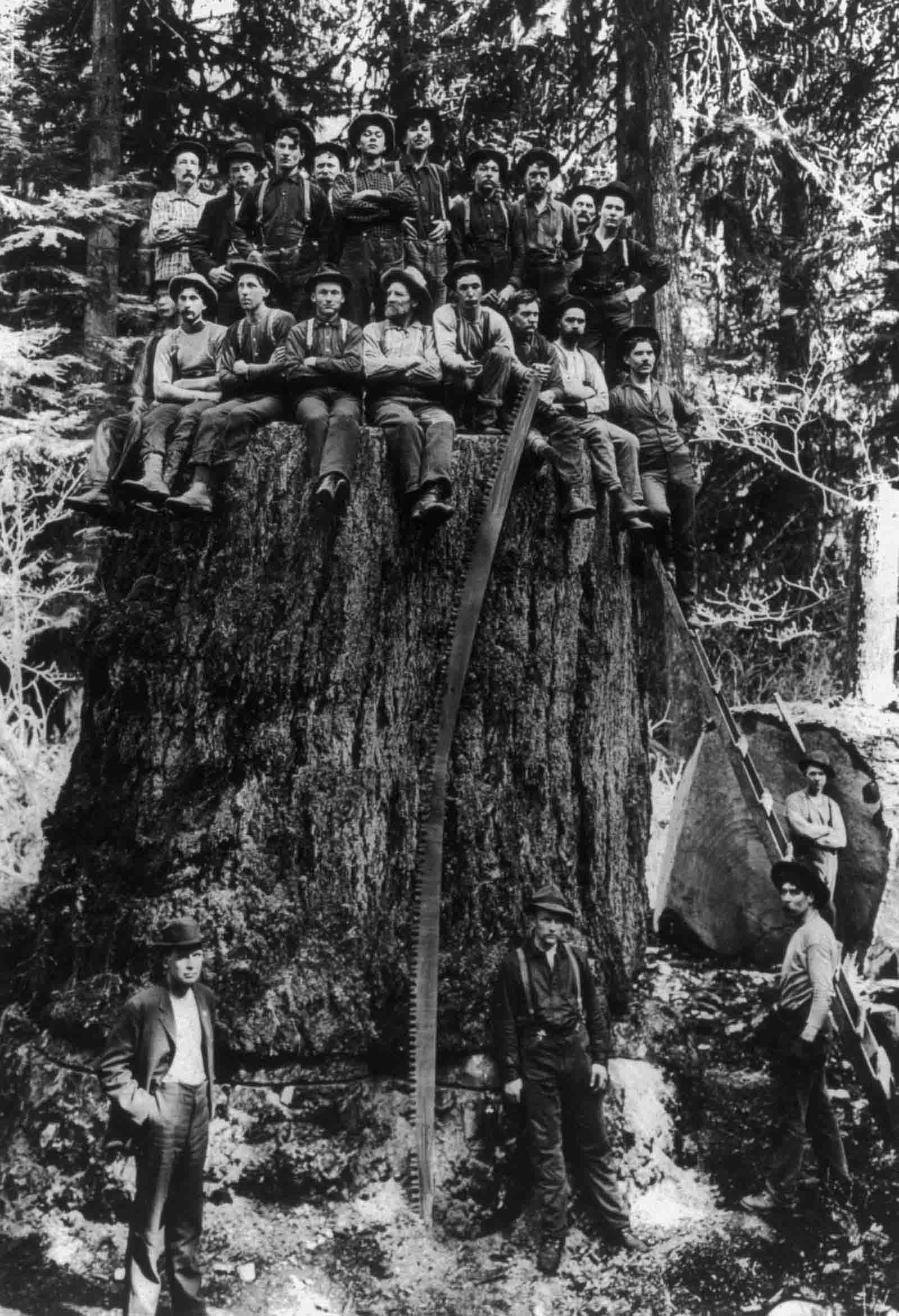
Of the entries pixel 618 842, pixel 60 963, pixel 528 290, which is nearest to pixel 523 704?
pixel 618 842

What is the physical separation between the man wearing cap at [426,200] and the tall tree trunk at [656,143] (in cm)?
265

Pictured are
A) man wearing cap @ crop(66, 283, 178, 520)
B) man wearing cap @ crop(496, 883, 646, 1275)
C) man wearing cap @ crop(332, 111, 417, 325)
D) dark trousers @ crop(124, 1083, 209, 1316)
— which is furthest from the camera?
man wearing cap @ crop(332, 111, 417, 325)

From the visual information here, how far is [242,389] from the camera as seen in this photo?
473 centimetres

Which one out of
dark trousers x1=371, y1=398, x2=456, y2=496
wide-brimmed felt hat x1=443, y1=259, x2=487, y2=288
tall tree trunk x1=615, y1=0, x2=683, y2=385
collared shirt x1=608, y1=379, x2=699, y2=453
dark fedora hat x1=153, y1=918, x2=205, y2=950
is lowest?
dark fedora hat x1=153, y1=918, x2=205, y2=950

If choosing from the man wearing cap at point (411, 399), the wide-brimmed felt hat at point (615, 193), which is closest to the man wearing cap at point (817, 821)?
the man wearing cap at point (411, 399)

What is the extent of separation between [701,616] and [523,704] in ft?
20.9

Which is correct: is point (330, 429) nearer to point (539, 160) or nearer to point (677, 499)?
point (677, 499)

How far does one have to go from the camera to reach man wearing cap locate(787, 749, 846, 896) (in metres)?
4.95

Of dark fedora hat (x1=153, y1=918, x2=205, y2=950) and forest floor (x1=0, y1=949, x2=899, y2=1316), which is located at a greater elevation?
dark fedora hat (x1=153, y1=918, x2=205, y2=950)

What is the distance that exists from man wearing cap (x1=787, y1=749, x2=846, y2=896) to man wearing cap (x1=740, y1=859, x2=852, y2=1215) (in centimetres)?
48

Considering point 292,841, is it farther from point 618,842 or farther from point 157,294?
point 157,294

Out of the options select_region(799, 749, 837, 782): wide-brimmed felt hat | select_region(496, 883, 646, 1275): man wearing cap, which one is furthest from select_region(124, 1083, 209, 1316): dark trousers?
select_region(799, 749, 837, 782): wide-brimmed felt hat

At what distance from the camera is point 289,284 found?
6.17 metres

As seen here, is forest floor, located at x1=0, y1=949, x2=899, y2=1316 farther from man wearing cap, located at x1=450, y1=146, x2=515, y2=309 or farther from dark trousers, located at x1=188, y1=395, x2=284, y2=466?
man wearing cap, located at x1=450, y1=146, x2=515, y2=309
